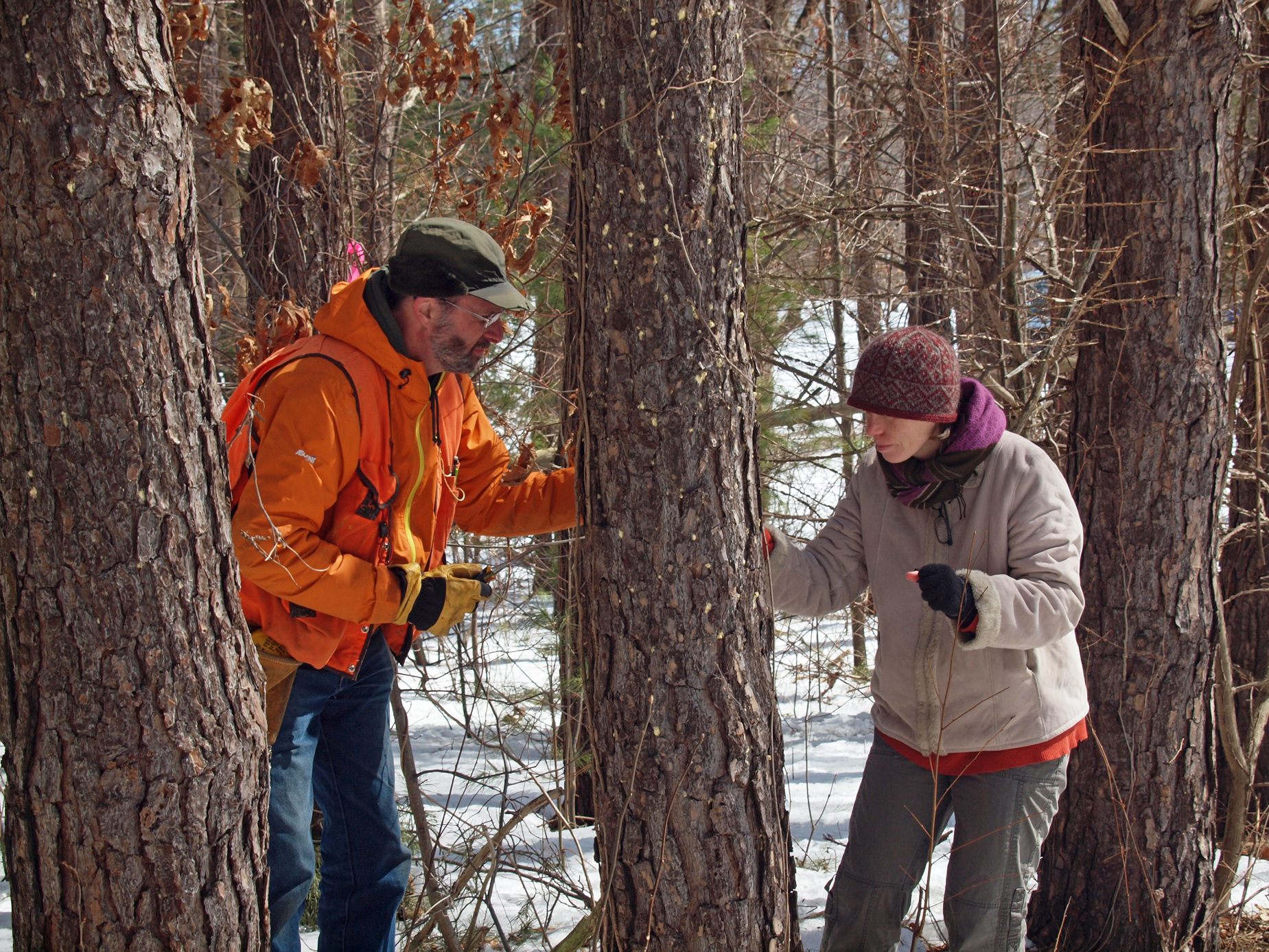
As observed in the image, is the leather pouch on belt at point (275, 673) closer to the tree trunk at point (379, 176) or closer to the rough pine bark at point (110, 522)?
the rough pine bark at point (110, 522)

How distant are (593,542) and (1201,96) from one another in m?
2.57

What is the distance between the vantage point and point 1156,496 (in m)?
3.07

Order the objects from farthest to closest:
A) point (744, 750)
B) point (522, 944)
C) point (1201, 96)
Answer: point (522, 944) < point (1201, 96) < point (744, 750)

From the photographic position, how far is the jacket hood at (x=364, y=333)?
2238 mm

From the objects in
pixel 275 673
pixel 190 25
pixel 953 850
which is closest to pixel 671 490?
pixel 275 673

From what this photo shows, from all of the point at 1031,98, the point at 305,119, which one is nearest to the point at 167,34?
the point at 305,119

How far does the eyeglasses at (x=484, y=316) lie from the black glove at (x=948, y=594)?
1.17 metres

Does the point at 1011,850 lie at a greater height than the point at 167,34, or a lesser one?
lesser

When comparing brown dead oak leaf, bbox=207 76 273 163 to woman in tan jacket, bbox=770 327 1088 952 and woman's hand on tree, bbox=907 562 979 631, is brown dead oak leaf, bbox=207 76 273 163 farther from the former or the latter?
woman's hand on tree, bbox=907 562 979 631

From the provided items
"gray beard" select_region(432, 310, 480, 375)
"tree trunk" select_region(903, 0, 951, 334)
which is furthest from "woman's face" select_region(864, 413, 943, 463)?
"tree trunk" select_region(903, 0, 951, 334)

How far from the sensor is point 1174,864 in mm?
3090

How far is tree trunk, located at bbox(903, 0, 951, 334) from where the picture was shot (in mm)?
3709

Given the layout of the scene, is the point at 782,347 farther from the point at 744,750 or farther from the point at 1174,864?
the point at 744,750

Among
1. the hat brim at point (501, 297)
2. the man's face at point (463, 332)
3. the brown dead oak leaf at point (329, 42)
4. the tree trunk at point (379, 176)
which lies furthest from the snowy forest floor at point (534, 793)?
the brown dead oak leaf at point (329, 42)
